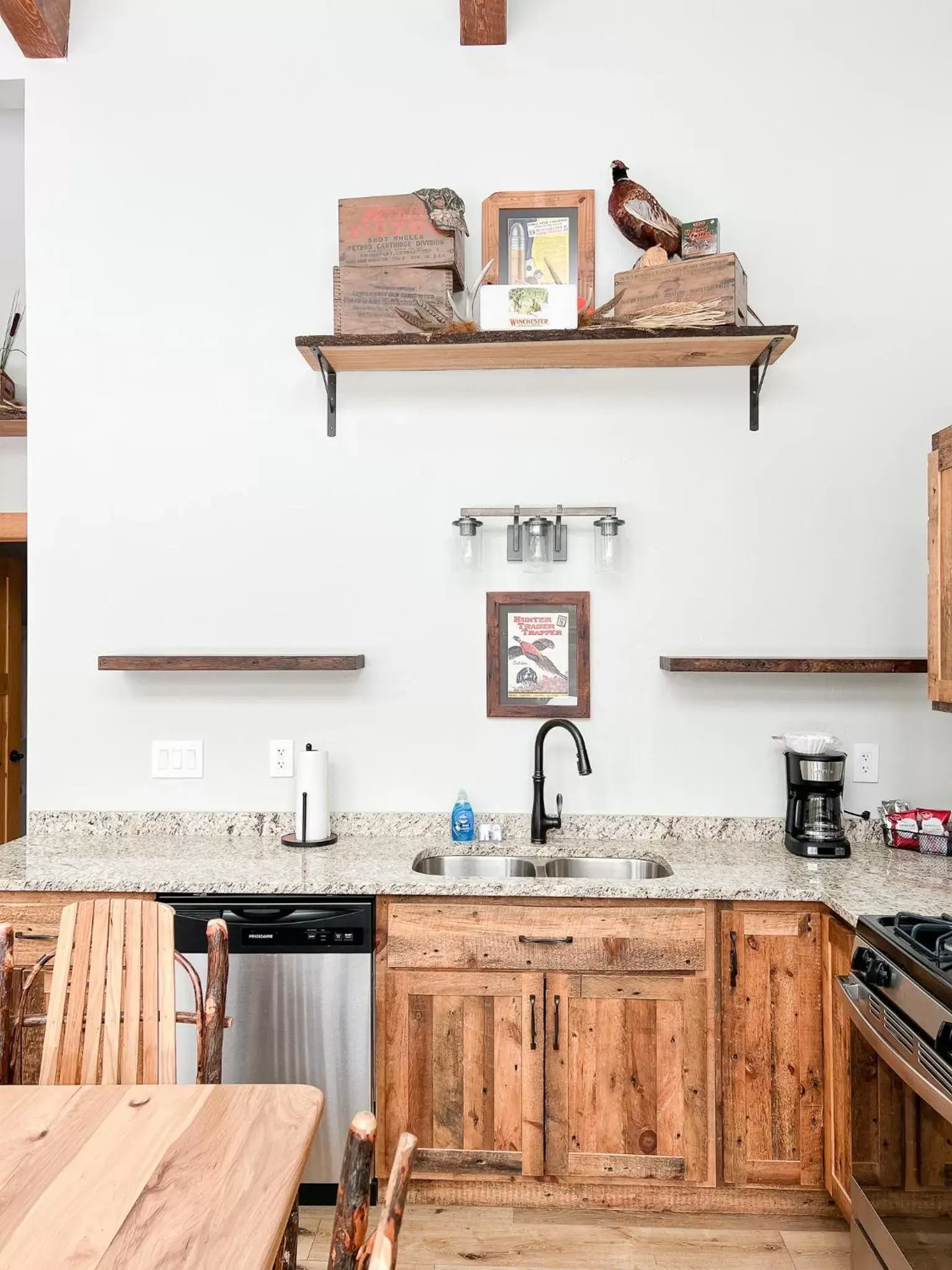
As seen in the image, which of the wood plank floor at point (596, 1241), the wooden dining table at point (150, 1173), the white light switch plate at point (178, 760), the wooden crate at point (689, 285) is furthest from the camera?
the white light switch plate at point (178, 760)

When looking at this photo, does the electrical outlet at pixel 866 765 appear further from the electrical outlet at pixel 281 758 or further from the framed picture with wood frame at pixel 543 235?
the electrical outlet at pixel 281 758

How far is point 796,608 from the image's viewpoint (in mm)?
2826

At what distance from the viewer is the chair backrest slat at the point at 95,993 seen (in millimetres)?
1692

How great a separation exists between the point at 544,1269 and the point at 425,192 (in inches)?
110

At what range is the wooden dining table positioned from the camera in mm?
1076

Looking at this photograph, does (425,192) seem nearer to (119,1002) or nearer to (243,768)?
(243,768)

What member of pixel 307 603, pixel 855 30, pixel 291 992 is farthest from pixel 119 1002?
pixel 855 30

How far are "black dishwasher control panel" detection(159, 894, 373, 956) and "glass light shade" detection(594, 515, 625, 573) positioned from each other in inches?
47.7

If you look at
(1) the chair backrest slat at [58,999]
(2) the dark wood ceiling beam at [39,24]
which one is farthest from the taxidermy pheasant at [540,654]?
(2) the dark wood ceiling beam at [39,24]

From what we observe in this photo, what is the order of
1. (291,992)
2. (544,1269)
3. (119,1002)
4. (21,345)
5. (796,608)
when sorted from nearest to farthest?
1. (119,1002)
2. (544,1269)
3. (291,992)
4. (796,608)
5. (21,345)

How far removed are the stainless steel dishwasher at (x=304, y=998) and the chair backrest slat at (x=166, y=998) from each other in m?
0.59

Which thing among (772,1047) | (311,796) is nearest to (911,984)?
(772,1047)

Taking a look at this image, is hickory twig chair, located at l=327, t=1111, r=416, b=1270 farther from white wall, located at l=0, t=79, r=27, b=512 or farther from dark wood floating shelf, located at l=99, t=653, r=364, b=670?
white wall, located at l=0, t=79, r=27, b=512

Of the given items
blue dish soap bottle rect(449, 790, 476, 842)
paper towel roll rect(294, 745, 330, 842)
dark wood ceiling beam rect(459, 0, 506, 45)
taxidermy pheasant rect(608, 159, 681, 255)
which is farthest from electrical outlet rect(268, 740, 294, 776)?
dark wood ceiling beam rect(459, 0, 506, 45)
